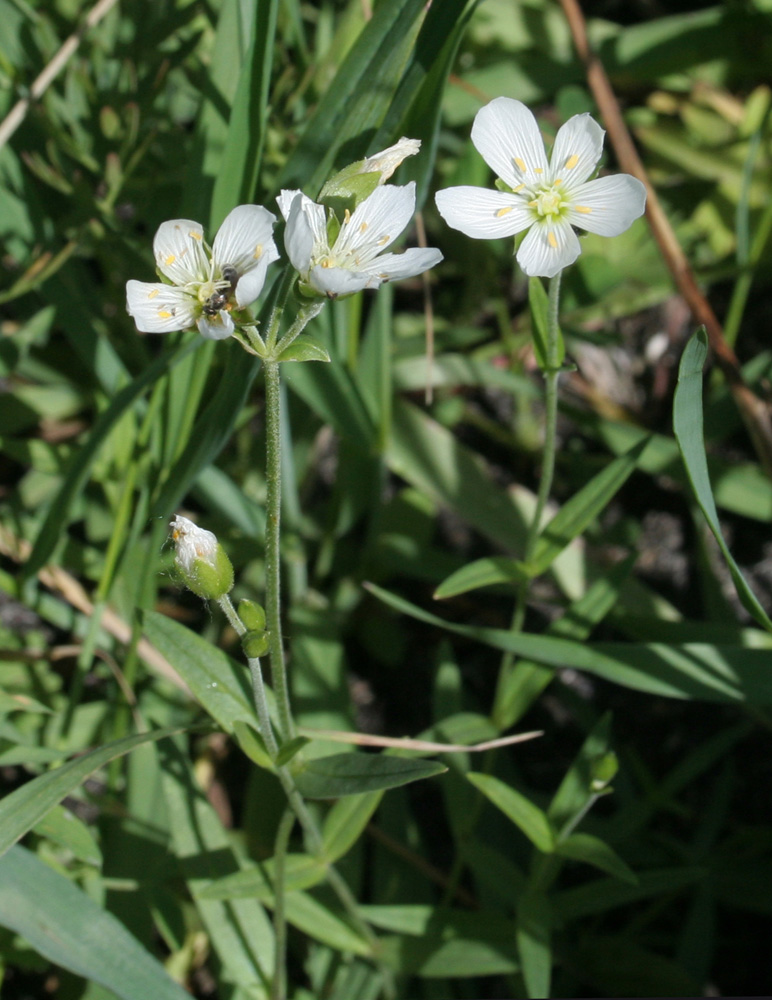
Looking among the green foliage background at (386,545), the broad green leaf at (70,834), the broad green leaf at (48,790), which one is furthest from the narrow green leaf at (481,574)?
the broad green leaf at (70,834)

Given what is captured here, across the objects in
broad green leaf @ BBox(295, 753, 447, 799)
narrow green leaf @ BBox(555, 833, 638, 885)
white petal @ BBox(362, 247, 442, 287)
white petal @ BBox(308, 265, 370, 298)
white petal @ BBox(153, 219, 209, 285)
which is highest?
white petal @ BBox(153, 219, 209, 285)

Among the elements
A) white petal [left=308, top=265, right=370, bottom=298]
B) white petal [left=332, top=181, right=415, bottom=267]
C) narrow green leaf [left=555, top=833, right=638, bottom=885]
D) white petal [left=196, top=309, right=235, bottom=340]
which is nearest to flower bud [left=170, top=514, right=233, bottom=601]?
white petal [left=196, top=309, right=235, bottom=340]

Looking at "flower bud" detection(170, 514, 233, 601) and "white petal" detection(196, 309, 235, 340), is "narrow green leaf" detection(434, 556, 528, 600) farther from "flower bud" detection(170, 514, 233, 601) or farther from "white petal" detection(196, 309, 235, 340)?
"white petal" detection(196, 309, 235, 340)

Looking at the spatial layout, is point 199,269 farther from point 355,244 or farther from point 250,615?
point 250,615

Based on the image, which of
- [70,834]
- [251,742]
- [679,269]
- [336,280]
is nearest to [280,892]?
[251,742]

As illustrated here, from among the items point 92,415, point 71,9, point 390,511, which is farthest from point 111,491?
point 71,9

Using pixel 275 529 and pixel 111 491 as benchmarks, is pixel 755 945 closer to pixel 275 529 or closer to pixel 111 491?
pixel 275 529
